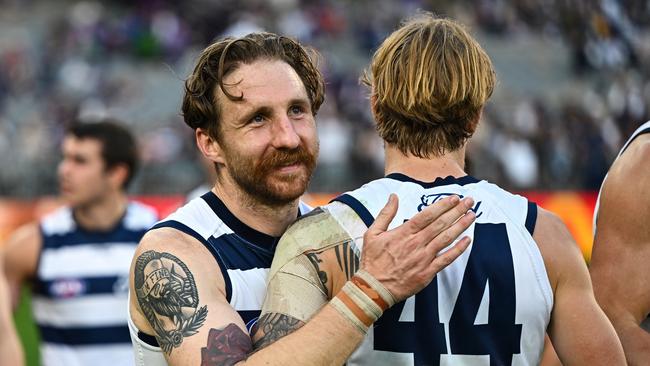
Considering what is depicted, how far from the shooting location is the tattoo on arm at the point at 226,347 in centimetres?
311

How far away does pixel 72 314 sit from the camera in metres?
6.64

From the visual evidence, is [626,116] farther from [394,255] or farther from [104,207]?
[394,255]

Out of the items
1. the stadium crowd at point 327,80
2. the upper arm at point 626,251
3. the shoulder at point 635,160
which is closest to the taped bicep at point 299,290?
the upper arm at point 626,251

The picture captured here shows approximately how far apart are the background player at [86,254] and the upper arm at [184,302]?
3.29 meters

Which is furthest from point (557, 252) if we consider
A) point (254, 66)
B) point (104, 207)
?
point (104, 207)

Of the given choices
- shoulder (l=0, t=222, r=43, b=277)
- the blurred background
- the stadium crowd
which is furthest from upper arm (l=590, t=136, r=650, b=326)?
the stadium crowd

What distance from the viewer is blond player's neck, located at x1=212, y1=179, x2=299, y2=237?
147 inches

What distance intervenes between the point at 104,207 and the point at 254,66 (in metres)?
3.84

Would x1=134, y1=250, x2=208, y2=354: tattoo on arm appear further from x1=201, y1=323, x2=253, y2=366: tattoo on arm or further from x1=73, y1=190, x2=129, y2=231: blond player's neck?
x1=73, y1=190, x2=129, y2=231: blond player's neck

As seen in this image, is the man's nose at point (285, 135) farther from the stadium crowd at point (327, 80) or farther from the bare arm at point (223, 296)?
the stadium crowd at point (327, 80)

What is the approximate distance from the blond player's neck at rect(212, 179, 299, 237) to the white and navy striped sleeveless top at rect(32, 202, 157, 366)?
306cm

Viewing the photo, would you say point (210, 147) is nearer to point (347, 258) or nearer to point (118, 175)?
point (347, 258)

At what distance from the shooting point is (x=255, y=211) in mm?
3742

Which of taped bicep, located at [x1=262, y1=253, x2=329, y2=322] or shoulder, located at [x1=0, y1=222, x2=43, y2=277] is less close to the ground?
taped bicep, located at [x1=262, y1=253, x2=329, y2=322]
